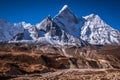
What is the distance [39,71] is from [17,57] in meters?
36.8

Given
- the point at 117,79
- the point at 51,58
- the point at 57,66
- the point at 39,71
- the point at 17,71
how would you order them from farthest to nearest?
the point at 51,58 < the point at 57,66 < the point at 39,71 < the point at 17,71 < the point at 117,79

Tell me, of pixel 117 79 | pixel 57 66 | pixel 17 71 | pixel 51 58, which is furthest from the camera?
pixel 51 58

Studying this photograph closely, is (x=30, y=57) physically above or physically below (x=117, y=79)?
above

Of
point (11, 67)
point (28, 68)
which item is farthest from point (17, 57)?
point (11, 67)

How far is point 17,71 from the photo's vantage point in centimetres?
11269

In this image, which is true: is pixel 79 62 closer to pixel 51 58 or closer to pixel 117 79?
pixel 51 58

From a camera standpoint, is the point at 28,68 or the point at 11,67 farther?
the point at 28,68

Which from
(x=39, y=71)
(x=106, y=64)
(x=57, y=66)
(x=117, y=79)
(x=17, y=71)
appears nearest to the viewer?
(x=117, y=79)

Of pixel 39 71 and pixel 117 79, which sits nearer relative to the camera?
pixel 117 79

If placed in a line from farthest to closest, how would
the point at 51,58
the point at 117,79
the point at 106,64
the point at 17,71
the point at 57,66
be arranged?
the point at 106,64 → the point at 51,58 → the point at 57,66 → the point at 17,71 → the point at 117,79

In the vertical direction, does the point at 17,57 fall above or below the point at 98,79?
above

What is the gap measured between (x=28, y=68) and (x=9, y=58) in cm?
3067

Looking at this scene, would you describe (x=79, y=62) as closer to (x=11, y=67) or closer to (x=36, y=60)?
(x=36, y=60)

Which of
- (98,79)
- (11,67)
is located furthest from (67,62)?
(98,79)
